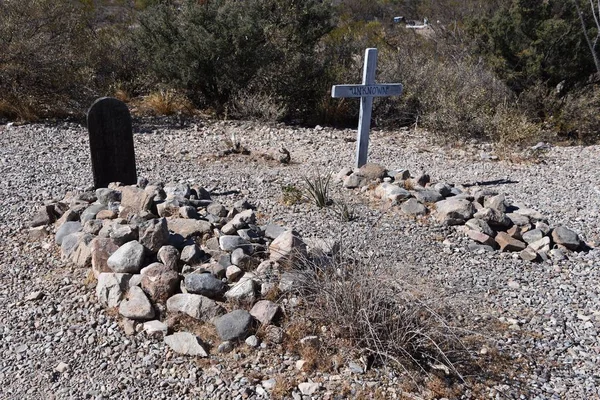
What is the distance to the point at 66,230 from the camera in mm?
5105

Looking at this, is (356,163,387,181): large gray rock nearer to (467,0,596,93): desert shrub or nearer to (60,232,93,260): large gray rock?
(60,232,93,260): large gray rock

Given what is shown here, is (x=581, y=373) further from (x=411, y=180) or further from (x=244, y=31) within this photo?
(x=244, y=31)

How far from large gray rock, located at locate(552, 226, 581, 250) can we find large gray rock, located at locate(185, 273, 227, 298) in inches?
115

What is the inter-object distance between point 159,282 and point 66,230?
1475 mm

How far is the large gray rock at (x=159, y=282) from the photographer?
401cm

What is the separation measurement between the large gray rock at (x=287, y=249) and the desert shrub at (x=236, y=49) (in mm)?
6337

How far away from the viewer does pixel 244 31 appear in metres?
10.6

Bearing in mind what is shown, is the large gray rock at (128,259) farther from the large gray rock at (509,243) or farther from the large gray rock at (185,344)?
the large gray rock at (509,243)

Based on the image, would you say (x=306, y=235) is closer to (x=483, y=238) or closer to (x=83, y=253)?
(x=483, y=238)

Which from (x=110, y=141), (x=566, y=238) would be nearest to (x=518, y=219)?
(x=566, y=238)

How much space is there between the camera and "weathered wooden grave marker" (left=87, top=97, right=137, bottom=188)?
19.8ft

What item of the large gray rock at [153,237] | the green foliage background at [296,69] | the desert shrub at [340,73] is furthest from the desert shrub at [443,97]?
the large gray rock at [153,237]

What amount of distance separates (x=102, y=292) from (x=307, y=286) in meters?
1.36

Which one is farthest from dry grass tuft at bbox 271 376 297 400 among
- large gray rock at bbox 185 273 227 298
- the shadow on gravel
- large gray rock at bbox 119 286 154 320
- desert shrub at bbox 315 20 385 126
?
desert shrub at bbox 315 20 385 126
